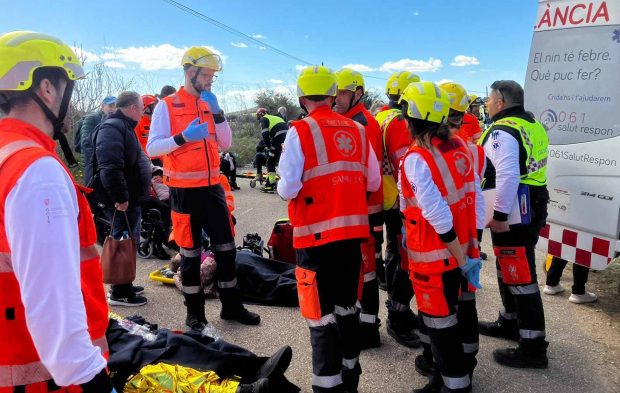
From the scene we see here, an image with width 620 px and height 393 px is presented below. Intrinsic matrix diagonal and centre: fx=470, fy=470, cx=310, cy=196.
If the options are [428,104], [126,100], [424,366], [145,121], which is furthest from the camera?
[145,121]

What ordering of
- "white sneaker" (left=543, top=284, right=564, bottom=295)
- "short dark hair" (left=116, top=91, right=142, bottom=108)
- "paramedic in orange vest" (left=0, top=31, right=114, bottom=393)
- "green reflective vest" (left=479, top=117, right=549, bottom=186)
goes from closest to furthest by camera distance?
"paramedic in orange vest" (left=0, top=31, right=114, bottom=393), "green reflective vest" (left=479, top=117, right=549, bottom=186), "short dark hair" (left=116, top=91, right=142, bottom=108), "white sneaker" (left=543, top=284, right=564, bottom=295)

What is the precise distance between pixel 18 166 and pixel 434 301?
2303 mm

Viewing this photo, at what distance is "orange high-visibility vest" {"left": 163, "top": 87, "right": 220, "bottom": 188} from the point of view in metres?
3.96

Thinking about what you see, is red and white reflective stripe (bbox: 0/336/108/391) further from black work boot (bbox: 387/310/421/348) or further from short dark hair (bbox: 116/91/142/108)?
short dark hair (bbox: 116/91/142/108)

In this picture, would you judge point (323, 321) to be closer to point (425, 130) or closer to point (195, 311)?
point (425, 130)

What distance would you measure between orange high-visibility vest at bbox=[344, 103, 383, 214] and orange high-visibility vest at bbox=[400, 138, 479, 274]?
2.88ft

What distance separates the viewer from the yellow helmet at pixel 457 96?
11.3 feet

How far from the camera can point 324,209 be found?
2.89 metres

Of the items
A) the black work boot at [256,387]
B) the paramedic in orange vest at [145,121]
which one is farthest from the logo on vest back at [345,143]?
the paramedic in orange vest at [145,121]

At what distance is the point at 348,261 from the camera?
296 centimetres

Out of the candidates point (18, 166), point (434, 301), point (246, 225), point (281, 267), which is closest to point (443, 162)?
point (434, 301)

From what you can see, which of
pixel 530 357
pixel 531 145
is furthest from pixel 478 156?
pixel 530 357

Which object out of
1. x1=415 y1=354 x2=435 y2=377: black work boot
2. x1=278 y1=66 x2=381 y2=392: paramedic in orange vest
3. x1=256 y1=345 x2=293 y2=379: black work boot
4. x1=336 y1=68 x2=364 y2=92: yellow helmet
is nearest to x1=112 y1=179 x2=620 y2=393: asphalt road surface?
x1=415 y1=354 x2=435 y2=377: black work boot

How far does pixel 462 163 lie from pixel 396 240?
4.98ft
